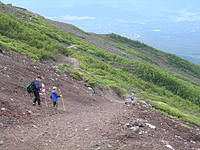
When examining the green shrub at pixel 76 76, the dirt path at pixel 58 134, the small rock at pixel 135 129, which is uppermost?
the green shrub at pixel 76 76

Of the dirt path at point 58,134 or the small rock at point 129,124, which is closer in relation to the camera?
the dirt path at point 58,134

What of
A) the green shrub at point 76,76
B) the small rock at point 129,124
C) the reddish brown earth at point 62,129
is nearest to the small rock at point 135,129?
the reddish brown earth at point 62,129

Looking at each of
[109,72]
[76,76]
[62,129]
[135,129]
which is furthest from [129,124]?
[109,72]

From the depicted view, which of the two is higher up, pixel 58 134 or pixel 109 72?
pixel 109 72

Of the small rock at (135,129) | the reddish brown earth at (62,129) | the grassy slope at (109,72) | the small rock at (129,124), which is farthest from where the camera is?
the grassy slope at (109,72)

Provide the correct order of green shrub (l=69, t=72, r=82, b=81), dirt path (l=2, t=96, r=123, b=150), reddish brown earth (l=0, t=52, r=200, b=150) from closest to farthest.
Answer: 1. dirt path (l=2, t=96, r=123, b=150)
2. reddish brown earth (l=0, t=52, r=200, b=150)
3. green shrub (l=69, t=72, r=82, b=81)

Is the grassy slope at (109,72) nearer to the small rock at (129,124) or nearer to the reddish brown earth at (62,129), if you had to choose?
the reddish brown earth at (62,129)

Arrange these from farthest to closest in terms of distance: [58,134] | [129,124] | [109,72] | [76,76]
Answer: [109,72], [76,76], [129,124], [58,134]

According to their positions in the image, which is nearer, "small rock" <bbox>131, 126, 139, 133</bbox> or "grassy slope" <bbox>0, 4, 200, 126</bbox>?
"small rock" <bbox>131, 126, 139, 133</bbox>

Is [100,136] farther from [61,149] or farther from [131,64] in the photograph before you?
[131,64]

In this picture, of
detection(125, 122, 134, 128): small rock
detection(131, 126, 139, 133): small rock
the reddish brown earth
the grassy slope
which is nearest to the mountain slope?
the grassy slope

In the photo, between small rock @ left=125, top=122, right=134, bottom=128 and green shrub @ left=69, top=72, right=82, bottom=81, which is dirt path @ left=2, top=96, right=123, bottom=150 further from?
green shrub @ left=69, top=72, right=82, bottom=81

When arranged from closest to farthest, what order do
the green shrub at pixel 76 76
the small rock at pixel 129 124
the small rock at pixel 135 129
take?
the small rock at pixel 135 129, the small rock at pixel 129 124, the green shrub at pixel 76 76

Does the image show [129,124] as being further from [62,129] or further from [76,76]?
[76,76]
